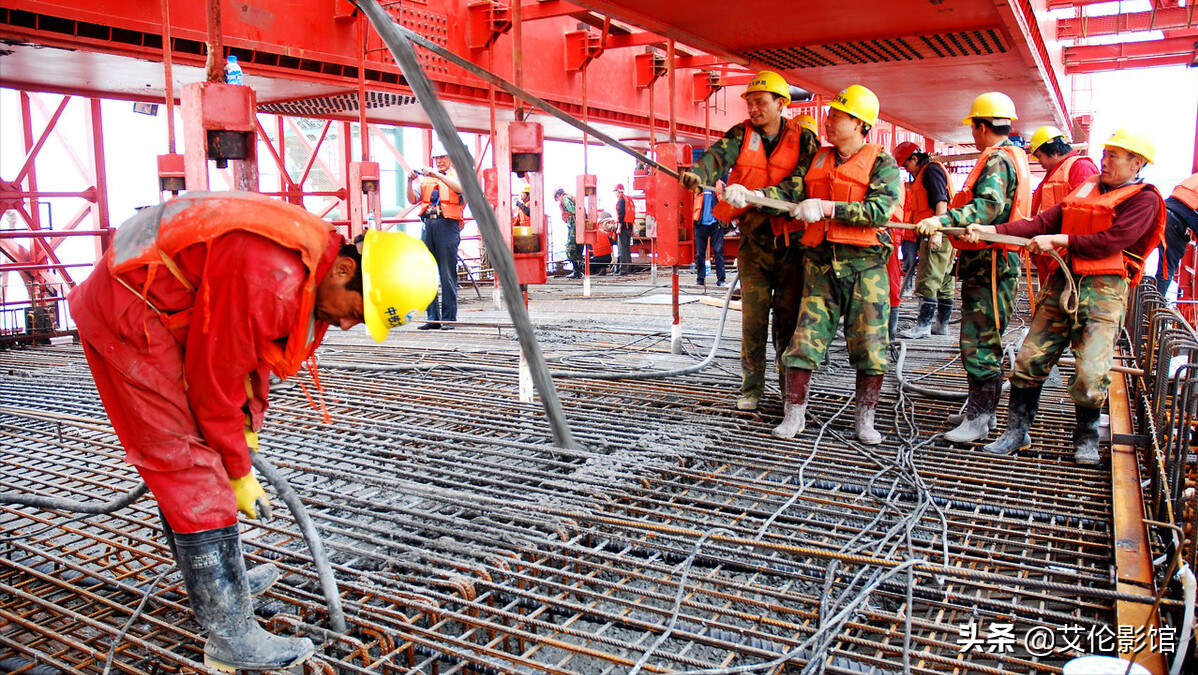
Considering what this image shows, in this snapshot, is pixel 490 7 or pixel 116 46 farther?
pixel 490 7

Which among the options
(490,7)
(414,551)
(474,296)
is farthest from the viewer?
(474,296)

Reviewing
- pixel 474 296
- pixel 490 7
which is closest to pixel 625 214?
pixel 474 296

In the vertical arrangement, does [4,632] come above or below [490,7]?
below

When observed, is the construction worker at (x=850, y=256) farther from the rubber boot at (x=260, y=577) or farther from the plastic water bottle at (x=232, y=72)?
the plastic water bottle at (x=232, y=72)

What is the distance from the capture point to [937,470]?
410 cm

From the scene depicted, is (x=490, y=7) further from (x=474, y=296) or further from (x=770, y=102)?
(x=770, y=102)

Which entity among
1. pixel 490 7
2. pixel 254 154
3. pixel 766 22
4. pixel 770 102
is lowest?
pixel 254 154

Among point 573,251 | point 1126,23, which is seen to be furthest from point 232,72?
point 573,251

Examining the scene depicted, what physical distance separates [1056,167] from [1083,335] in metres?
1.69

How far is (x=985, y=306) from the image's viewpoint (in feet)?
15.4

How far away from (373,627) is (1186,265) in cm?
1104

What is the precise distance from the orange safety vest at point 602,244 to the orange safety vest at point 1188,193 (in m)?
11.3

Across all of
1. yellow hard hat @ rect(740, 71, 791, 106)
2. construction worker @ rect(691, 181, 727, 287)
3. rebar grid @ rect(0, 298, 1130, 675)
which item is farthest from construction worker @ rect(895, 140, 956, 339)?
construction worker @ rect(691, 181, 727, 287)

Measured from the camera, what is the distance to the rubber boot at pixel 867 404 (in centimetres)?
459
